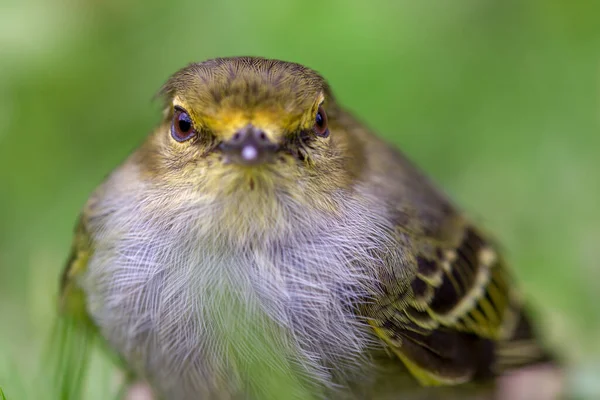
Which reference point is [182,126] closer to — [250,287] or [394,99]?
[250,287]

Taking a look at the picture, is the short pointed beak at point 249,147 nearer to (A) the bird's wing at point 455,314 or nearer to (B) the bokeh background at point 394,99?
(A) the bird's wing at point 455,314

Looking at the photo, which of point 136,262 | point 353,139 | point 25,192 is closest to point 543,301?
point 353,139

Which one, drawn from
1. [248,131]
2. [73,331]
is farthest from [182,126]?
[73,331]

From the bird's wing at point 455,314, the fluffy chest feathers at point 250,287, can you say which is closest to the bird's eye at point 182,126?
the fluffy chest feathers at point 250,287

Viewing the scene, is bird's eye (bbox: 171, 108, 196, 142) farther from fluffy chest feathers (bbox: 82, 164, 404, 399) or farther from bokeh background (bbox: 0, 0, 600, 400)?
bokeh background (bbox: 0, 0, 600, 400)

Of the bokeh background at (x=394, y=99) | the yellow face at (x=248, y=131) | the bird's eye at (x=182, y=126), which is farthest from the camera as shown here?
the bokeh background at (x=394, y=99)
